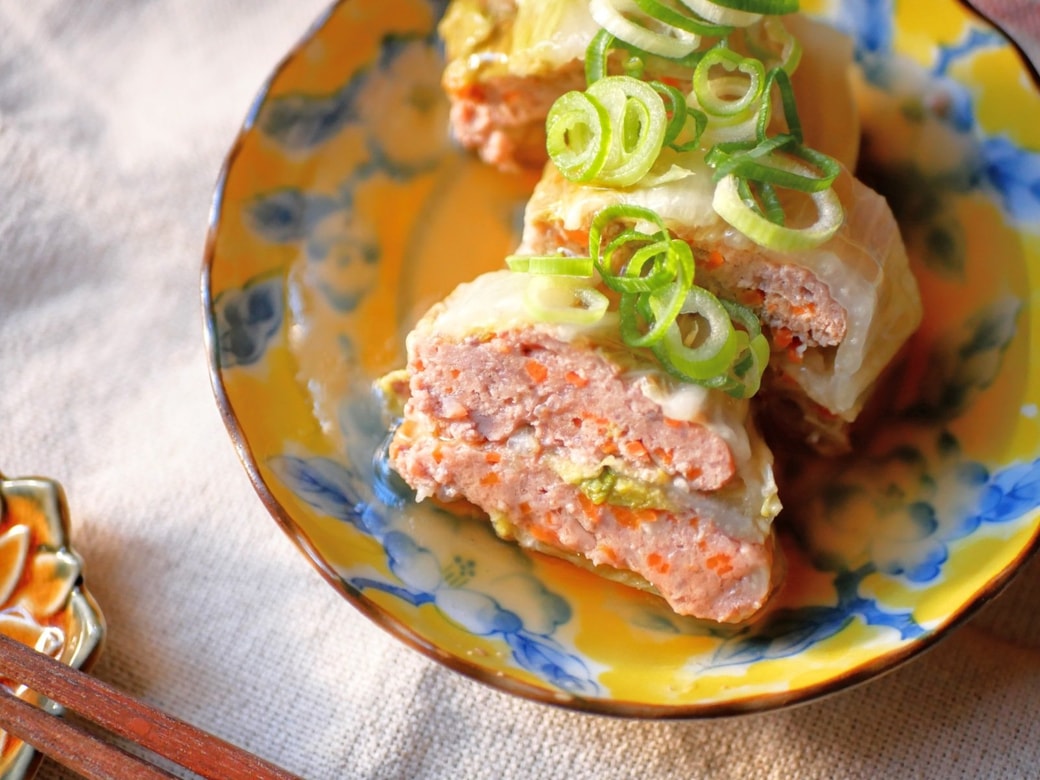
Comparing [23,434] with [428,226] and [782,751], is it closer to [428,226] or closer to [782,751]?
[428,226]

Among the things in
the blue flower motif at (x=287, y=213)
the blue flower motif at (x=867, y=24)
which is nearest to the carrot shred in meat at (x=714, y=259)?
the blue flower motif at (x=867, y=24)

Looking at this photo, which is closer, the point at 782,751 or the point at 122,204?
the point at 782,751

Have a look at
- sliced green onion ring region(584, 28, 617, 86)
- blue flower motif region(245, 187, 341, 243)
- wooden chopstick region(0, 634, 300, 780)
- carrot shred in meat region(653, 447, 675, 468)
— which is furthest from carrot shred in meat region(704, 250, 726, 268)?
wooden chopstick region(0, 634, 300, 780)

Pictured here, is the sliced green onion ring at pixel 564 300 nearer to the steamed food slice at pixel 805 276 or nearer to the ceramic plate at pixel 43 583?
the steamed food slice at pixel 805 276

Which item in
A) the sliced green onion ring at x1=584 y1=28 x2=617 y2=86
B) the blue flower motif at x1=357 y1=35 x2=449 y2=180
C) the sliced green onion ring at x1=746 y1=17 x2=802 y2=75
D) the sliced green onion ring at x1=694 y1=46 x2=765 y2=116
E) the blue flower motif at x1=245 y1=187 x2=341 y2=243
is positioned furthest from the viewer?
the blue flower motif at x1=357 y1=35 x2=449 y2=180

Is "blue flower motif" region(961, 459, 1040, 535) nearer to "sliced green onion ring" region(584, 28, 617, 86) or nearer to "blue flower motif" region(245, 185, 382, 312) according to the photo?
"sliced green onion ring" region(584, 28, 617, 86)

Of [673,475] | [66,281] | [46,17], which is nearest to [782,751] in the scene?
[673,475]
